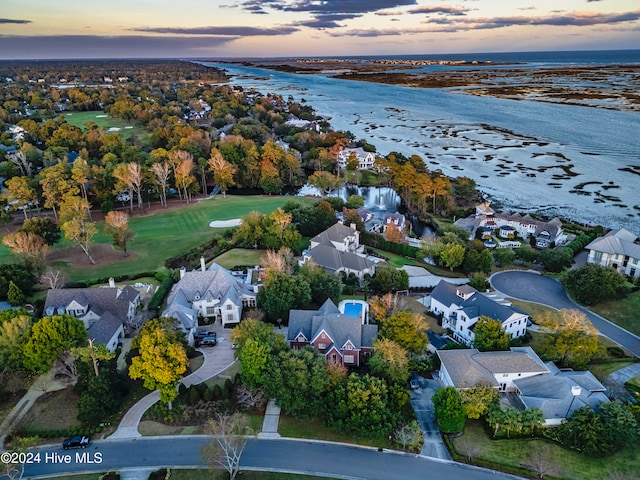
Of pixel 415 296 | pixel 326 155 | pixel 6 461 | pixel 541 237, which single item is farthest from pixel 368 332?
pixel 326 155

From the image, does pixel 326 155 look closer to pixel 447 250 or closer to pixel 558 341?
pixel 447 250

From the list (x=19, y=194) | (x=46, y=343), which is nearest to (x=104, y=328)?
(x=46, y=343)

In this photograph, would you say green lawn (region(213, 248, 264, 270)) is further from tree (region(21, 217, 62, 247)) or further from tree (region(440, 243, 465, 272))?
tree (region(440, 243, 465, 272))

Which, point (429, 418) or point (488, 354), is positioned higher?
point (488, 354)

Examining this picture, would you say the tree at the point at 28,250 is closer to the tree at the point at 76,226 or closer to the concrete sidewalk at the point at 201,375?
the tree at the point at 76,226

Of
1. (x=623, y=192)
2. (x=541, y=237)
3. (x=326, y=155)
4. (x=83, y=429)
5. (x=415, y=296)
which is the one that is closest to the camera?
(x=83, y=429)

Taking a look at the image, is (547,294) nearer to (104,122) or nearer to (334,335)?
(334,335)
